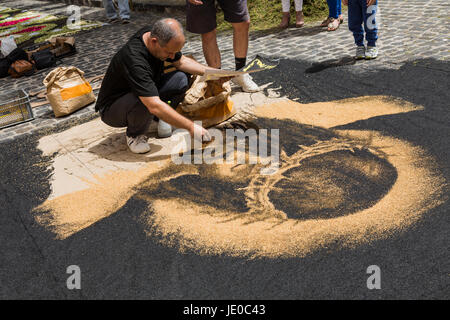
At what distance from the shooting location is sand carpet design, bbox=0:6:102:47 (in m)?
8.45

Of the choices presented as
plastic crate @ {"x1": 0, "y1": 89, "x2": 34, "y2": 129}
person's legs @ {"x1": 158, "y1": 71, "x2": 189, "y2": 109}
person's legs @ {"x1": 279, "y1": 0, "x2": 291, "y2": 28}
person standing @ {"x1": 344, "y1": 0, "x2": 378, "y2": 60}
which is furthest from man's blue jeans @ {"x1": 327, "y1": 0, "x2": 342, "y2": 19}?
plastic crate @ {"x1": 0, "y1": 89, "x2": 34, "y2": 129}

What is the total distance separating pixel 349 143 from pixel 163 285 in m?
1.84

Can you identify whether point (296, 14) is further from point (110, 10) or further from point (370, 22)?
point (110, 10)

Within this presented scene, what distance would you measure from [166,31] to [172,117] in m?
0.61

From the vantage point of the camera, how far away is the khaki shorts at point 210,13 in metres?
4.20

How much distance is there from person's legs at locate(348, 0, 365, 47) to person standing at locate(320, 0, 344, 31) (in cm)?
110

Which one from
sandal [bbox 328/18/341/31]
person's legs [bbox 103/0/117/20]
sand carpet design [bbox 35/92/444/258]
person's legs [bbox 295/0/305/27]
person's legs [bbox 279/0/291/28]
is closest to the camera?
sand carpet design [bbox 35/92/444/258]

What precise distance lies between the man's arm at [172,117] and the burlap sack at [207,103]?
692mm

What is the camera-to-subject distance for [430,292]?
1.91 meters

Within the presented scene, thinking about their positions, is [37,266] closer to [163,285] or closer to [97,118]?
[163,285]

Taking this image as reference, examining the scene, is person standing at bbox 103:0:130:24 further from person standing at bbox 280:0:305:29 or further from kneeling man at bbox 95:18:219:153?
kneeling man at bbox 95:18:219:153

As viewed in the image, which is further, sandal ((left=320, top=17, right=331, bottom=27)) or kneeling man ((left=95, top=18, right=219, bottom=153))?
sandal ((left=320, top=17, right=331, bottom=27))

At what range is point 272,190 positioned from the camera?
2.83 m
